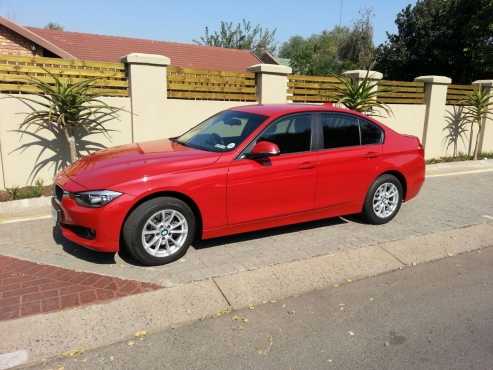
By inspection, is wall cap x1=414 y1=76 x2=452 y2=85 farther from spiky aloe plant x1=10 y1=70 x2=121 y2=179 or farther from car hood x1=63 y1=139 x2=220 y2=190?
Result: car hood x1=63 y1=139 x2=220 y2=190

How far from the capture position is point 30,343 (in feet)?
10.4

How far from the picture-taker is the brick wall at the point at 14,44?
16.6 m

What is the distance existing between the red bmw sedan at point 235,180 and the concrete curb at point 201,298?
635mm

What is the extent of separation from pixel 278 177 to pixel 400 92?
7.61 metres

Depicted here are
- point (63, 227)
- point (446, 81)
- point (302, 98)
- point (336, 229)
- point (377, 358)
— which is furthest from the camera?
point (446, 81)

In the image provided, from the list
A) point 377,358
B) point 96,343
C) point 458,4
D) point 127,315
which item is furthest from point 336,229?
point 458,4

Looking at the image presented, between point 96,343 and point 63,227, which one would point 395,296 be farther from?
point 63,227

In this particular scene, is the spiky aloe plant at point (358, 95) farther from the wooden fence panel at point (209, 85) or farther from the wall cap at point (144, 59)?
the wall cap at point (144, 59)

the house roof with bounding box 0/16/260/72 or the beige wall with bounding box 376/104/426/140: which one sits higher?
the house roof with bounding box 0/16/260/72

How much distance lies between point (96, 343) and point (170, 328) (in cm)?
57

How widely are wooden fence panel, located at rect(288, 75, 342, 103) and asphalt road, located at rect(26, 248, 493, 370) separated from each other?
6162mm

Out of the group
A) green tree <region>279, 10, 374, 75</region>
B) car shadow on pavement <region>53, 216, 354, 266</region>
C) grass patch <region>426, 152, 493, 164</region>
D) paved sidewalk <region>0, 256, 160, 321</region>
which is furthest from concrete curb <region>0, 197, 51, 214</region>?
green tree <region>279, 10, 374, 75</region>

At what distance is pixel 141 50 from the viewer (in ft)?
78.6

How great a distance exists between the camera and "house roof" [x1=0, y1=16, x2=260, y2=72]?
21.8 meters
